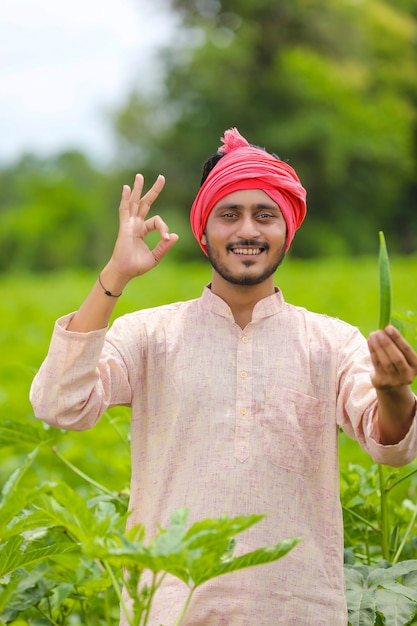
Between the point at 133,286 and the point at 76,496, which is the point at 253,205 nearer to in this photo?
Result: the point at 76,496

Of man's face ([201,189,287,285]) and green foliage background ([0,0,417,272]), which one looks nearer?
man's face ([201,189,287,285])

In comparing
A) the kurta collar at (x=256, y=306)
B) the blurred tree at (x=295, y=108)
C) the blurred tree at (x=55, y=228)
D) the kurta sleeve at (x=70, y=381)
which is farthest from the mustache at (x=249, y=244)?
the blurred tree at (x=55, y=228)

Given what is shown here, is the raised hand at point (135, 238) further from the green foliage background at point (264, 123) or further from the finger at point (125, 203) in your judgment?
the green foliage background at point (264, 123)

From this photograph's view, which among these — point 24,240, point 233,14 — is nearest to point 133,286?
point 24,240

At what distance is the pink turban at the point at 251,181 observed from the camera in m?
1.98

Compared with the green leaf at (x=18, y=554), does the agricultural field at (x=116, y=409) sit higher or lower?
higher

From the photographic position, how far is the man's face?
1.96 metres

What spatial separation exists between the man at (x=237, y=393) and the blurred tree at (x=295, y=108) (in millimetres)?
20809

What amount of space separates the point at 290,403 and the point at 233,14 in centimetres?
2448

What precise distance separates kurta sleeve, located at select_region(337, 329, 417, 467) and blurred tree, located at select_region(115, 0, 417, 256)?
20.9m

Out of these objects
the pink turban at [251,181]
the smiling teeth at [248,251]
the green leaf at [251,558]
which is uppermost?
the pink turban at [251,181]

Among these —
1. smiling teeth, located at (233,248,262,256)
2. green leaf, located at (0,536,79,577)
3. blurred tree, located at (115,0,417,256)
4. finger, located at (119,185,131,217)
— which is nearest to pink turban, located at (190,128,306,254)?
smiling teeth, located at (233,248,262,256)

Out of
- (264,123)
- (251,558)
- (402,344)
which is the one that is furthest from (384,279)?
(264,123)

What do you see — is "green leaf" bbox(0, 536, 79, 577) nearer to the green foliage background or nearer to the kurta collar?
the kurta collar
